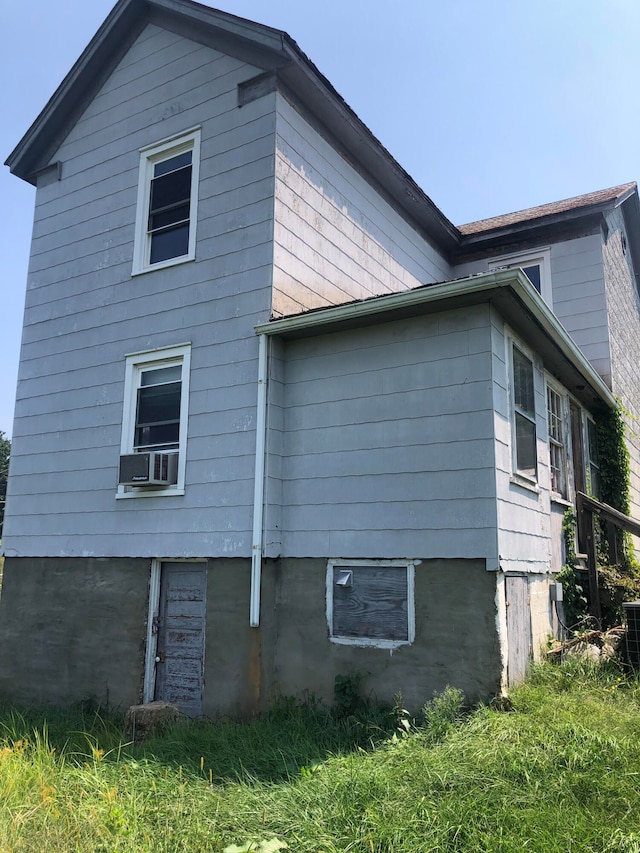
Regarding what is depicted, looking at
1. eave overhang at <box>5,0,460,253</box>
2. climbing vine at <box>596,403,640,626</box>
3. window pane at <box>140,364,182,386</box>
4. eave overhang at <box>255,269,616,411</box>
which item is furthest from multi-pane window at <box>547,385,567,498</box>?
window pane at <box>140,364,182,386</box>

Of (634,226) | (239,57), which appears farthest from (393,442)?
(634,226)

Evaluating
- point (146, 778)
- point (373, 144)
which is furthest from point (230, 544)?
point (373, 144)

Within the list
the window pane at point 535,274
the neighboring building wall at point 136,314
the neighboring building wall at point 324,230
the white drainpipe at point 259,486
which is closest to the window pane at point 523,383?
the neighboring building wall at point 324,230

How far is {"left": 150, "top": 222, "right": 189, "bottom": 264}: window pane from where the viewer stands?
9.57 metres

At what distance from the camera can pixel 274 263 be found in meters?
8.41

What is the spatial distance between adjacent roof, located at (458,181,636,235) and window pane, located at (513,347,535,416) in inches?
215

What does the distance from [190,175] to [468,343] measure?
4896 mm

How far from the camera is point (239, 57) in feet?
30.3

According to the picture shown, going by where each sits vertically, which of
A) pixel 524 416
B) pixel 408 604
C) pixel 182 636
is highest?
pixel 524 416

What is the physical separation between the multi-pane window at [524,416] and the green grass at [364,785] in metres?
2.46

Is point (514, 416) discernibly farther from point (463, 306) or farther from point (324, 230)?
point (324, 230)

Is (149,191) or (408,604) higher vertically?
(149,191)

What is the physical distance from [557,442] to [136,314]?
240 inches

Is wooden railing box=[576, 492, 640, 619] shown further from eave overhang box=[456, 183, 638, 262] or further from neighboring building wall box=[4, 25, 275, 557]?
eave overhang box=[456, 183, 638, 262]
